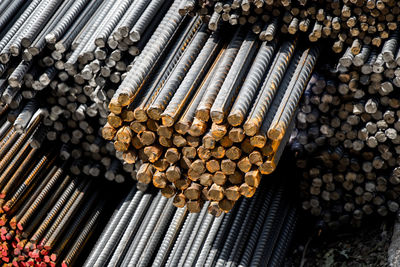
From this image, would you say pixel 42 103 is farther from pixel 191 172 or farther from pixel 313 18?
pixel 313 18

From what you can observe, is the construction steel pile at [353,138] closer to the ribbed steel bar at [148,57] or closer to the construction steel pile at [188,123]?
the construction steel pile at [188,123]

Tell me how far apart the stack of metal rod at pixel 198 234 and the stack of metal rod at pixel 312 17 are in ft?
5.95

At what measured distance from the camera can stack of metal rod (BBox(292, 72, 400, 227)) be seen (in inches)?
191

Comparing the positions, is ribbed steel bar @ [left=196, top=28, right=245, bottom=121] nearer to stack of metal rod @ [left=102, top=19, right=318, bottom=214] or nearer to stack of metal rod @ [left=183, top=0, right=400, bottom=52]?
stack of metal rod @ [left=102, top=19, right=318, bottom=214]

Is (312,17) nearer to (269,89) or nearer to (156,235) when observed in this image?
(269,89)

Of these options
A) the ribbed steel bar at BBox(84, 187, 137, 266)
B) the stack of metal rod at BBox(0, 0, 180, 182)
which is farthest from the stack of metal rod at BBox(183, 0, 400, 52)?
the ribbed steel bar at BBox(84, 187, 137, 266)

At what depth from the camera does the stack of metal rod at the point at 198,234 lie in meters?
5.14

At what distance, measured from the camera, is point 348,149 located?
17.1 ft

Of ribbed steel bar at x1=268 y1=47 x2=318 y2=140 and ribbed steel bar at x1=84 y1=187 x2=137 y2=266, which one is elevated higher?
ribbed steel bar at x1=268 y1=47 x2=318 y2=140

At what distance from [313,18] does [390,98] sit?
101 cm

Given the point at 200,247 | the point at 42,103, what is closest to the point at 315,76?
the point at 200,247

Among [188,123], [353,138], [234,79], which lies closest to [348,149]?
[353,138]

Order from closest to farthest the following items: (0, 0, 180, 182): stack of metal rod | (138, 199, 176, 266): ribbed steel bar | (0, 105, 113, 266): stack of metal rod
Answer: (0, 0, 180, 182): stack of metal rod, (138, 199, 176, 266): ribbed steel bar, (0, 105, 113, 266): stack of metal rod

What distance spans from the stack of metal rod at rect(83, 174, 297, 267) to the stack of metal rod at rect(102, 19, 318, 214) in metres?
0.90
